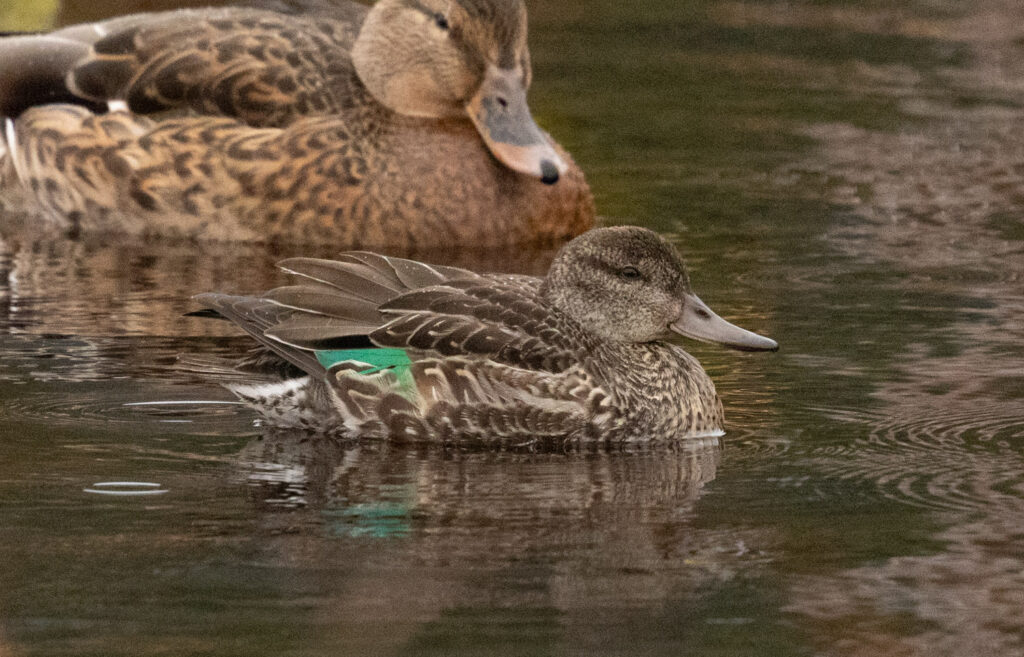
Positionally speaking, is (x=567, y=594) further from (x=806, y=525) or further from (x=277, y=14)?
(x=277, y=14)

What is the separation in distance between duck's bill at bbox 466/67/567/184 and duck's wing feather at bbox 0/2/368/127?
0.69 metres

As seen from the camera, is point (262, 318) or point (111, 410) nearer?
point (262, 318)

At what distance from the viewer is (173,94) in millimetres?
11492

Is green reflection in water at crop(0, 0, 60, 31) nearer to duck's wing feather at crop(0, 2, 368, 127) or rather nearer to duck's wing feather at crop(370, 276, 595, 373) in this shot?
duck's wing feather at crop(0, 2, 368, 127)

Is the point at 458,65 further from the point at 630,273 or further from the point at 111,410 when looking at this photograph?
the point at 111,410

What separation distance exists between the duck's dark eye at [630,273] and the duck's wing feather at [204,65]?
12.8ft

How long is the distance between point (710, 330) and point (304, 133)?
395 centimetres

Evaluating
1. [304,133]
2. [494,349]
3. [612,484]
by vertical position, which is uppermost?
[304,133]

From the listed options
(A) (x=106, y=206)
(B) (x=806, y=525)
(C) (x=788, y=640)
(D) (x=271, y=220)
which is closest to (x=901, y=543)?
(B) (x=806, y=525)

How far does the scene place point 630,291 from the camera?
784cm

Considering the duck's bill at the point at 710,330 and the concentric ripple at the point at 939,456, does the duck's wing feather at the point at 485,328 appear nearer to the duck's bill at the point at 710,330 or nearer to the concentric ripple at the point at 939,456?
the duck's bill at the point at 710,330

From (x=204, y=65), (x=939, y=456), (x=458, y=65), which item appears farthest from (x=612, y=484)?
A: (x=204, y=65)

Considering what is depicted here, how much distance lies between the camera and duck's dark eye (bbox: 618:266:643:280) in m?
7.82

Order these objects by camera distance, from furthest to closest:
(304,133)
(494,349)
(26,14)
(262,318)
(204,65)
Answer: (26,14) → (204,65) → (304,133) → (262,318) → (494,349)
